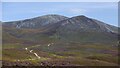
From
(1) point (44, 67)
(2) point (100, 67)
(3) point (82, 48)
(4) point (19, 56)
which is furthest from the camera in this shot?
(3) point (82, 48)

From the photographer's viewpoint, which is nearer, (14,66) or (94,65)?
(14,66)

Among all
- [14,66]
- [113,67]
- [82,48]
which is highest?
[14,66]

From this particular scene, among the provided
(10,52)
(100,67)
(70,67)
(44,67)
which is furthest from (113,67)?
(10,52)

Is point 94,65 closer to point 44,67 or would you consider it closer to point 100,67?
point 100,67

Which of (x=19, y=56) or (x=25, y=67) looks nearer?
(x=25, y=67)

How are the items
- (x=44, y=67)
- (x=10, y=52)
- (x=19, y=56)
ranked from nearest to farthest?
(x=44, y=67) < (x=19, y=56) < (x=10, y=52)

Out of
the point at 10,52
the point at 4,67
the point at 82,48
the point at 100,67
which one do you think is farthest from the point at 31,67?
the point at 82,48

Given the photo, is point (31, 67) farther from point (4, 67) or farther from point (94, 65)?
point (94, 65)

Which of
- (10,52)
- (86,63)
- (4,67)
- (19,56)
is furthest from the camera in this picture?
(10,52)

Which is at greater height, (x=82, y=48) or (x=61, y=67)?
(x=61, y=67)
